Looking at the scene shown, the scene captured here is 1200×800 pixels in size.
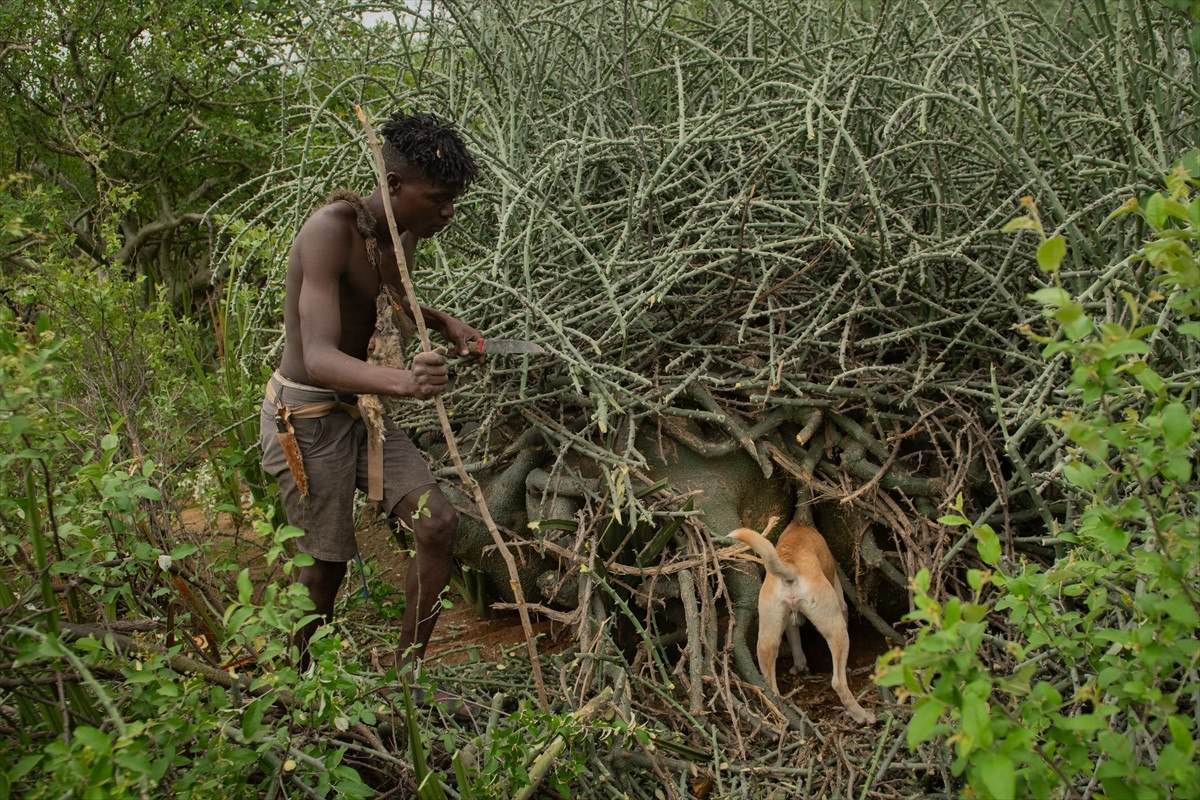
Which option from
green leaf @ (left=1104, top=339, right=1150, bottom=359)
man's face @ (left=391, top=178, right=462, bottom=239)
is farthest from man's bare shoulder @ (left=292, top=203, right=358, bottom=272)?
green leaf @ (left=1104, top=339, right=1150, bottom=359)

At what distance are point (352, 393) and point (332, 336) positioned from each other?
7.4 inches

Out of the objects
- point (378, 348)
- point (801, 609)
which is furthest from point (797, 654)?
point (378, 348)

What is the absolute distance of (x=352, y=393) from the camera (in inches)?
116

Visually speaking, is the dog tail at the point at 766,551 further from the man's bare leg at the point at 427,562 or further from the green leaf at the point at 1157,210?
the green leaf at the point at 1157,210

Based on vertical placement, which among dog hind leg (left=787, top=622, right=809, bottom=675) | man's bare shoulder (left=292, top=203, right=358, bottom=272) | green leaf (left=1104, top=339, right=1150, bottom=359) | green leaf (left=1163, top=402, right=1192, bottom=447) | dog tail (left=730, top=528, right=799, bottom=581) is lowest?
dog hind leg (left=787, top=622, right=809, bottom=675)

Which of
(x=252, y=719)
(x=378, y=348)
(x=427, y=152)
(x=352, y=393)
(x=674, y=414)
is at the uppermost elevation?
(x=427, y=152)

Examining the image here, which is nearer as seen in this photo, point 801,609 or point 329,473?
point 329,473

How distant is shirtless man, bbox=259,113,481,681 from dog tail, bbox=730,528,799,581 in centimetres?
89

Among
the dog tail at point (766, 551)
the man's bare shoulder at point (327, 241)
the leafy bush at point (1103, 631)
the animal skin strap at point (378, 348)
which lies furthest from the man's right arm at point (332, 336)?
the leafy bush at point (1103, 631)

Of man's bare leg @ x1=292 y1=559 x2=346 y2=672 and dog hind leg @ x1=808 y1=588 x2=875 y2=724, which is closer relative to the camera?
man's bare leg @ x1=292 y1=559 x2=346 y2=672

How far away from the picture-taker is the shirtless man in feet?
9.66

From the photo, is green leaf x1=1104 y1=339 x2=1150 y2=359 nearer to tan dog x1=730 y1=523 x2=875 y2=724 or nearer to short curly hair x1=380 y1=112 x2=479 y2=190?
tan dog x1=730 y1=523 x2=875 y2=724

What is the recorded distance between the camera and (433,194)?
3.04 metres

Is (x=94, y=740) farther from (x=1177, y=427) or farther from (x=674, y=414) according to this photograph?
(x=674, y=414)
